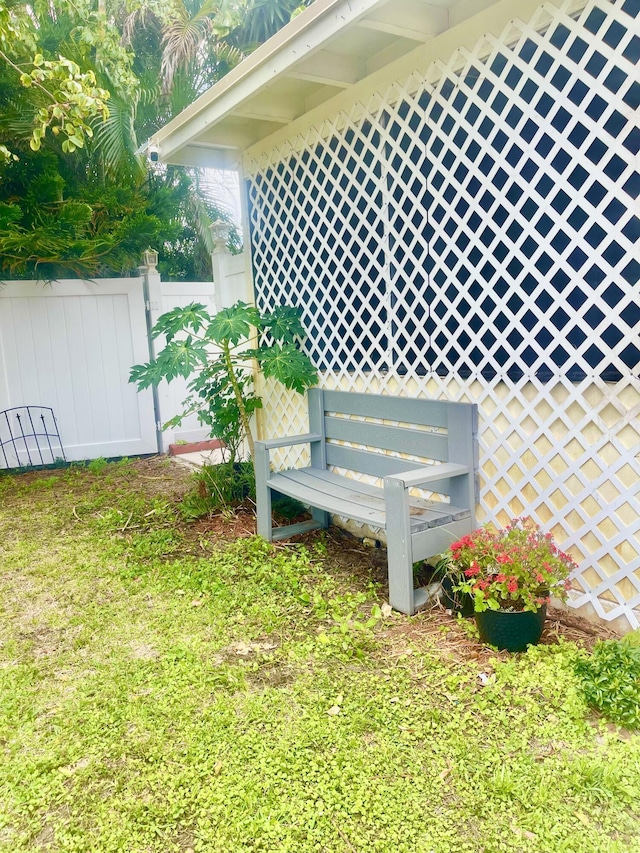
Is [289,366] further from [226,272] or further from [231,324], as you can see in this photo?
[226,272]

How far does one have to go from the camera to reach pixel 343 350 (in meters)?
3.67

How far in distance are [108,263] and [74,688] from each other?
4659 mm

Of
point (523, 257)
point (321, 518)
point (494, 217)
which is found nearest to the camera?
point (523, 257)

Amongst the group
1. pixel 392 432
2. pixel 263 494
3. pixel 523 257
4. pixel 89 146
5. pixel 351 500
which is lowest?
pixel 263 494

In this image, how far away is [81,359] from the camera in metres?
5.96

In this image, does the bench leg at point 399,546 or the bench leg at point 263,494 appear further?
the bench leg at point 263,494

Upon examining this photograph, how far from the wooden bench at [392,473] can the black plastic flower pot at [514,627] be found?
0.43 m

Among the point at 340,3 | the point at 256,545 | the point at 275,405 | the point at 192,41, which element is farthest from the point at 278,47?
the point at 192,41

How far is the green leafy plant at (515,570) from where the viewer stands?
2258 millimetres

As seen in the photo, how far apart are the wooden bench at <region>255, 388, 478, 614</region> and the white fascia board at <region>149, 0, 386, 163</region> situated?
1701 mm

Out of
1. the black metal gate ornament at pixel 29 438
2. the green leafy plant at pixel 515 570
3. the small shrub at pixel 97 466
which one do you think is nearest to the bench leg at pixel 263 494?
the green leafy plant at pixel 515 570

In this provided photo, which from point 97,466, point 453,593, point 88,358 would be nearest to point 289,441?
point 453,593

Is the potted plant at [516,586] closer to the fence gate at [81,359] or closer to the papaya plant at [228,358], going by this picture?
the papaya plant at [228,358]

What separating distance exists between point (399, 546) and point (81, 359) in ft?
14.7
